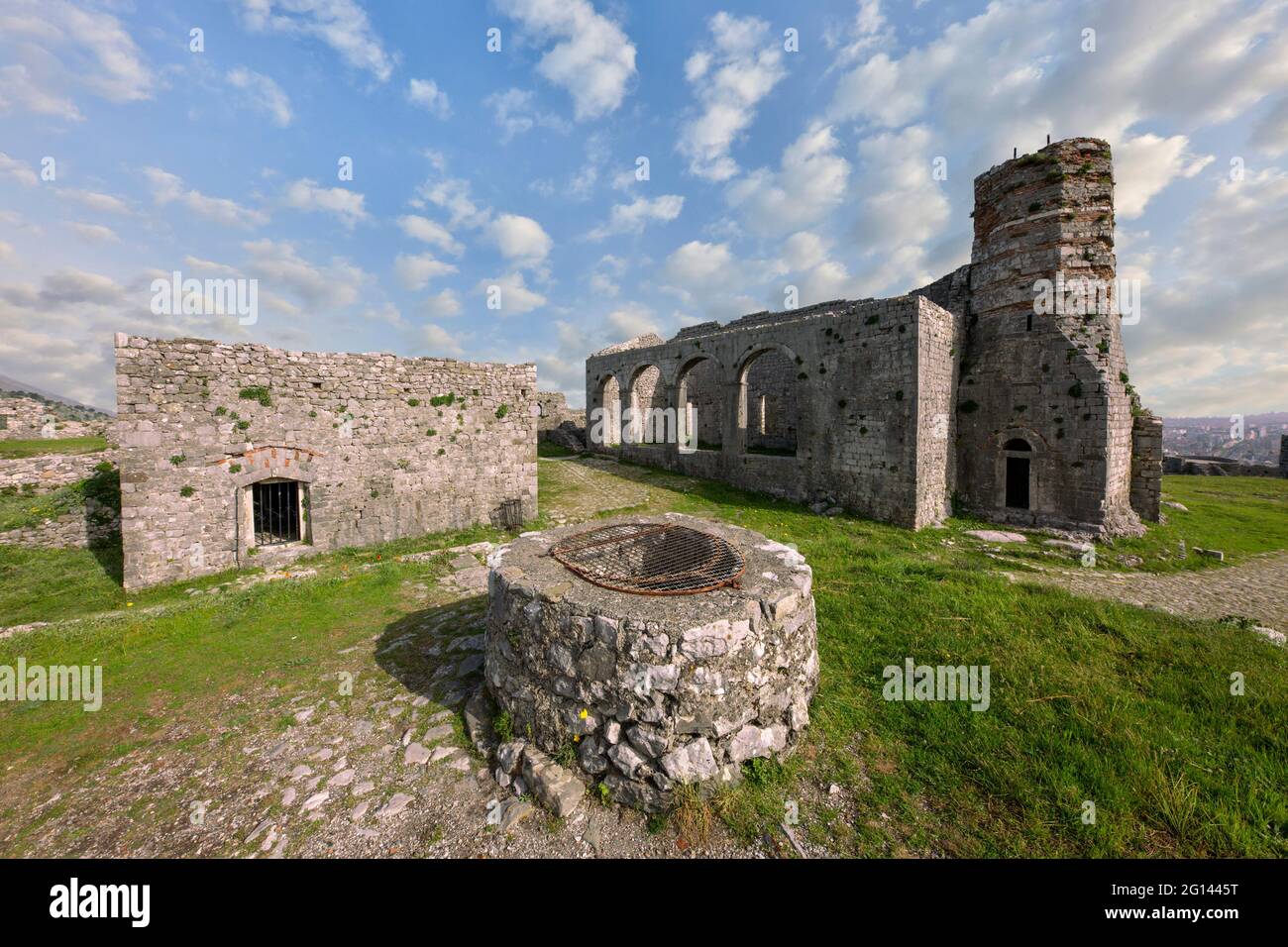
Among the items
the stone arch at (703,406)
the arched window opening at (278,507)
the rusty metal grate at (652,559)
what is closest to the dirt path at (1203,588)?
the rusty metal grate at (652,559)

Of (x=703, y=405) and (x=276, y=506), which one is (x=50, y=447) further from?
(x=703, y=405)

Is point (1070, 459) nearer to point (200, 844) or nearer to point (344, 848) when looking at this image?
point (344, 848)

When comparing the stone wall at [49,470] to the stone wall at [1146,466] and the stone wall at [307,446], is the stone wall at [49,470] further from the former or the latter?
the stone wall at [1146,466]

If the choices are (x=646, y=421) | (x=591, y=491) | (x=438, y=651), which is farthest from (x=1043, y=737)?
(x=646, y=421)

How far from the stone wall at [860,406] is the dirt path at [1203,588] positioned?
3.99m

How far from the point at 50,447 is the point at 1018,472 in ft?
95.2

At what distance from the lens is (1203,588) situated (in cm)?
932

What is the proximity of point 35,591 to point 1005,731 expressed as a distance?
15.9 metres

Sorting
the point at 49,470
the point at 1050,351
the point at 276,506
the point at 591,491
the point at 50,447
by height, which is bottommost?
the point at 591,491

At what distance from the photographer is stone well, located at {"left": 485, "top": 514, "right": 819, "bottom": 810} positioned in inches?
157

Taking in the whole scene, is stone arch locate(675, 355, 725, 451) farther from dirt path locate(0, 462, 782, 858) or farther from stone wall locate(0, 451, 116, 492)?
stone wall locate(0, 451, 116, 492)

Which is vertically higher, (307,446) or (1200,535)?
(307,446)

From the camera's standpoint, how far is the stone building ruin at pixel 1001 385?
41.8ft
